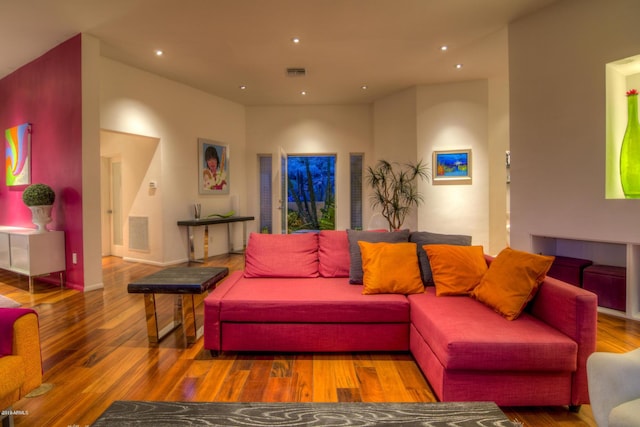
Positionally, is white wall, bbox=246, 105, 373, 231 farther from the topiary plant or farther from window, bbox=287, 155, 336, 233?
the topiary plant

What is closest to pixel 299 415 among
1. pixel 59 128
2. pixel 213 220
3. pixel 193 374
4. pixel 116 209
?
pixel 193 374

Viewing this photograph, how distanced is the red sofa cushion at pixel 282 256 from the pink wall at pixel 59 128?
2.67 metres

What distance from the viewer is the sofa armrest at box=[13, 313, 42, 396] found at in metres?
1.60

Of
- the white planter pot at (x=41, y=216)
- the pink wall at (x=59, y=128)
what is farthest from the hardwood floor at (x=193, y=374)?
the white planter pot at (x=41, y=216)

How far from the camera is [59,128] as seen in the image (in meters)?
4.41

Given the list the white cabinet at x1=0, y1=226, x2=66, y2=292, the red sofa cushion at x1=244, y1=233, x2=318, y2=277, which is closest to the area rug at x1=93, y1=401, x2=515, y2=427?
the red sofa cushion at x1=244, y1=233, x2=318, y2=277

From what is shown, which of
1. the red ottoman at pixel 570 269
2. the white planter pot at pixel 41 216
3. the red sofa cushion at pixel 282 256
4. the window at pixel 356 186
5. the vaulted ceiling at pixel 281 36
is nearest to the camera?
the red sofa cushion at pixel 282 256

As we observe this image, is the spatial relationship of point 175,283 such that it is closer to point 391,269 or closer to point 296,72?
point 391,269

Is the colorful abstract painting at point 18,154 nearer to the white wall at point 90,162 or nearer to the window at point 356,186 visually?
the white wall at point 90,162

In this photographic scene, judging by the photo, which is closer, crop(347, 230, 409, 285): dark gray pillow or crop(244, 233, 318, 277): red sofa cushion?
crop(347, 230, 409, 285): dark gray pillow

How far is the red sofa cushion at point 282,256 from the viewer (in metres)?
2.95

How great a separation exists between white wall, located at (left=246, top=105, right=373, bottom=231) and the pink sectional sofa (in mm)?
4308

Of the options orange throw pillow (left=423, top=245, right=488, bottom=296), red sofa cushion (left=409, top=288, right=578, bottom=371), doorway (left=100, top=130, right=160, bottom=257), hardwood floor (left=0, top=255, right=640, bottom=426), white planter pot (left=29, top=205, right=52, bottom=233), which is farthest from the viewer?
doorway (left=100, top=130, right=160, bottom=257)

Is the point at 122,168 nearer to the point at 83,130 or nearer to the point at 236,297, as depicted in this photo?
Result: the point at 83,130
